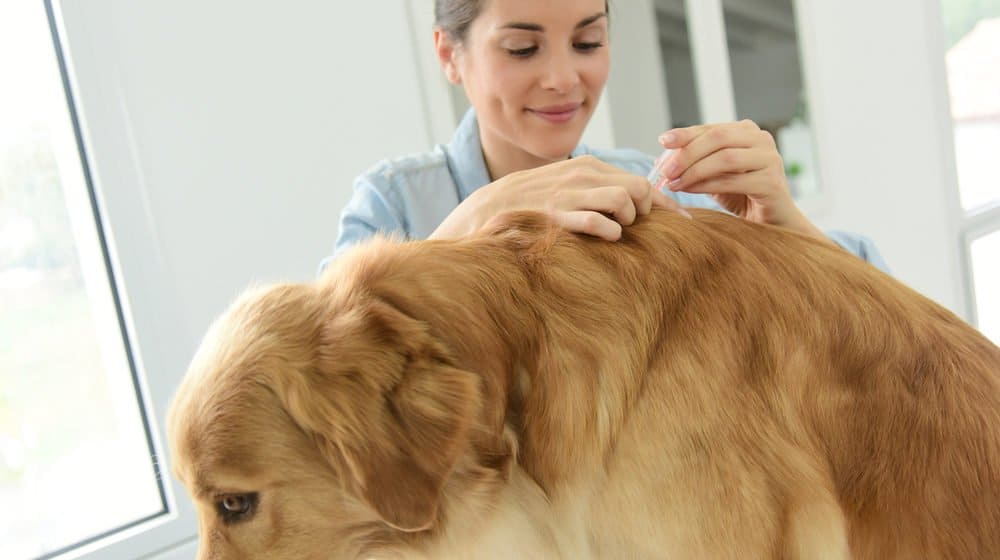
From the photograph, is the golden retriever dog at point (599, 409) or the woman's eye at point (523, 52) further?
the woman's eye at point (523, 52)

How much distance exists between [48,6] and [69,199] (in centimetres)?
34

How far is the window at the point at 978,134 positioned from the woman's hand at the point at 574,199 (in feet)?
9.55

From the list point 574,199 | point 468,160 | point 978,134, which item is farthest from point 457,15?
point 978,134

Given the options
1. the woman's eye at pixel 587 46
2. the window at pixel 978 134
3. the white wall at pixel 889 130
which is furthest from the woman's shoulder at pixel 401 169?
the window at pixel 978 134

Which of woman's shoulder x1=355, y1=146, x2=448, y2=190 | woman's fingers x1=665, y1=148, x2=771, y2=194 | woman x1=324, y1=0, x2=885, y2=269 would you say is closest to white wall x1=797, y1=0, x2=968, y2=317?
woman x1=324, y1=0, x2=885, y2=269

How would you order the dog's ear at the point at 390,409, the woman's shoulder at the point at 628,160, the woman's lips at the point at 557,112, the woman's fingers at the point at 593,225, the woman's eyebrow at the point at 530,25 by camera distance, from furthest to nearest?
the woman's shoulder at the point at 628,160 < the woman's lips at the point at 557,112 < the woman's eyebrow at the point at 530,25 < the woman's fingers at the point at 593,225 < the dog's ear at the point at 390,409

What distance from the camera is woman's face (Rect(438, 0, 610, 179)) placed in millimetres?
1338

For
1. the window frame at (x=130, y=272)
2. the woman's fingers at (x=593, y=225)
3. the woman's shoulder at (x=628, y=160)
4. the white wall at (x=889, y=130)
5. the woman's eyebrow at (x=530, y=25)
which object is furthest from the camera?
the white wall at (x=889, y=130)

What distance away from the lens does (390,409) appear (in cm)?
81

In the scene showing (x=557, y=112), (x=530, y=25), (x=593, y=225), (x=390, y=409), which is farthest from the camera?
(x=557, y=112)

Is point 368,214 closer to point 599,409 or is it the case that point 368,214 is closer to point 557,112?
point 557,112

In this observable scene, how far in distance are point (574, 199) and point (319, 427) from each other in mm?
370

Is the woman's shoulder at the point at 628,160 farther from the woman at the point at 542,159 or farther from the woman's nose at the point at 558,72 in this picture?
the woman's nose at the point at 558,72

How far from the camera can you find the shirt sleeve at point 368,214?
1.43 metres
